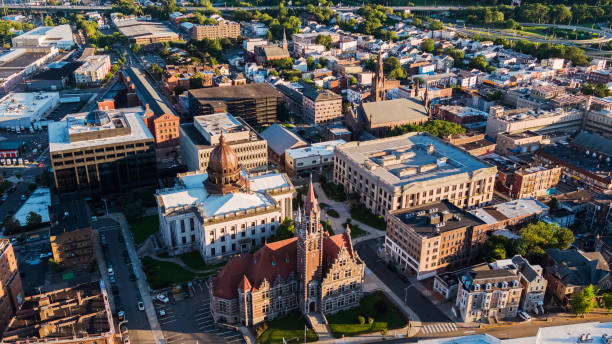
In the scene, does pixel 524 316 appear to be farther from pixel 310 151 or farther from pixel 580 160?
pixel 310 151

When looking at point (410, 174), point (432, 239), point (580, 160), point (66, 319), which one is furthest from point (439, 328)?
point (580, 160)

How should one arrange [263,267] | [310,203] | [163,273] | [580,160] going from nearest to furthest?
[310,203] < [263,267] < [163,273] < [580,160]

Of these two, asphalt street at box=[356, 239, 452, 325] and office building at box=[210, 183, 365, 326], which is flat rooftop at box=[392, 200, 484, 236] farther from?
office building at box=[210, 183, 365, 326]

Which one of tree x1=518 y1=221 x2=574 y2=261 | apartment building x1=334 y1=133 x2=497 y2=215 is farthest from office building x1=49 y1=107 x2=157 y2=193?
tree x1=518 y1=221 x2=574 y2=261

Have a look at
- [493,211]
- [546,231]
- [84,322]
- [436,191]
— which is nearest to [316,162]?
[436,191]

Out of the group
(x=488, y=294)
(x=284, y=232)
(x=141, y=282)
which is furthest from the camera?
(x=284, y=232)

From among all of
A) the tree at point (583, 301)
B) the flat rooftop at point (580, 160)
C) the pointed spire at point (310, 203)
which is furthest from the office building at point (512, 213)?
the pointed spire at point (310, 203)
